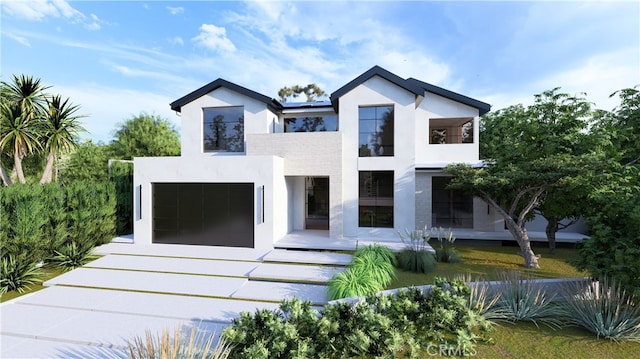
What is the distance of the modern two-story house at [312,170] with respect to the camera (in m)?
13.0

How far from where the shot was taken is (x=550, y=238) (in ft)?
41.1

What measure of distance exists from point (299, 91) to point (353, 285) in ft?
124

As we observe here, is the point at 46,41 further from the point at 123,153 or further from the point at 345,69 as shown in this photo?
the point at 123,153

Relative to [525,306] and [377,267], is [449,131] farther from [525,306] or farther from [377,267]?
[525,306]

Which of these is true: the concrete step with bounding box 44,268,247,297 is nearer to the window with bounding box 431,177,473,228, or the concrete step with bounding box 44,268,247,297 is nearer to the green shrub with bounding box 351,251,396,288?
the green shrub with bounding box 351,251,396,288

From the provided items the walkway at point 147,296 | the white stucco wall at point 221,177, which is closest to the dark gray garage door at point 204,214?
the white stucco wall at point 221,177

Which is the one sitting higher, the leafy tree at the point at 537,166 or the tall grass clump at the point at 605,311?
the leafy tree at the point at 537,166

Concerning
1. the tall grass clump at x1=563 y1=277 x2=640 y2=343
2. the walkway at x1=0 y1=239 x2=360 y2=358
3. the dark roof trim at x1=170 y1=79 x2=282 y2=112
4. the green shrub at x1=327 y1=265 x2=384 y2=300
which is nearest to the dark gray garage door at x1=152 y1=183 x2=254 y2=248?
the walkway at x1=0 y1=239 x2=360 y2=358

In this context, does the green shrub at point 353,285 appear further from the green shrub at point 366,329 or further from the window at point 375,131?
the window at point 375,131

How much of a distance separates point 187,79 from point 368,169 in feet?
42.3

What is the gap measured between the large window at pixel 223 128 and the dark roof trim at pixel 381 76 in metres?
5.90

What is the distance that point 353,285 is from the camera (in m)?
7.21

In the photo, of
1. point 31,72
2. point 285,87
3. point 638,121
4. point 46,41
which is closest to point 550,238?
point 638,121

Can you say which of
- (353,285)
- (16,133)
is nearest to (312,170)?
(353,285)
